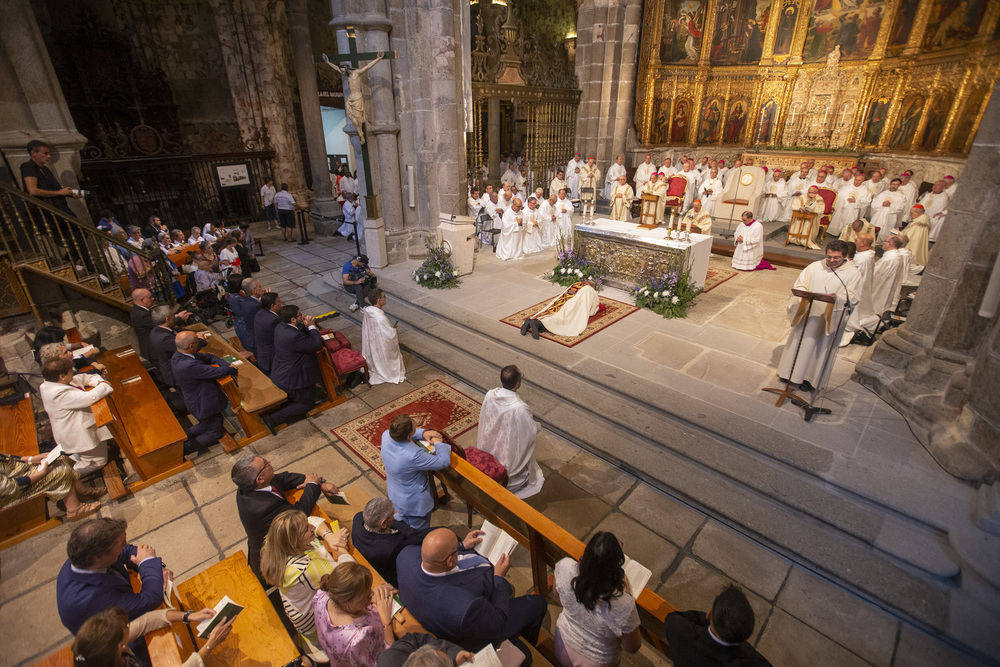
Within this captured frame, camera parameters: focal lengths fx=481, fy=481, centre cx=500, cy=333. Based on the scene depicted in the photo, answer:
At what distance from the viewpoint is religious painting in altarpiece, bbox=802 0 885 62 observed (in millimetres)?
13367

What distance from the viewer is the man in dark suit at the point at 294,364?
205 inches

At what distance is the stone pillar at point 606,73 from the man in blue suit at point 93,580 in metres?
16.5

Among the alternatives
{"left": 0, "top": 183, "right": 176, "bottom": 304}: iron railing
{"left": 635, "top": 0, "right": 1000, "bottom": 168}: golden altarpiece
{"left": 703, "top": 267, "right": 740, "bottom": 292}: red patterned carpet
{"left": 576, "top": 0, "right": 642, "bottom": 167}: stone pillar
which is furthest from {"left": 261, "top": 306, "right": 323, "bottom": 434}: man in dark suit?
{"left": 635, "top": 0, "right": 1000, "bottom": 168}: golden altarpiece

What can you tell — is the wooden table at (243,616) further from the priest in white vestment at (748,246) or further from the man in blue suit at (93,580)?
the priest in white vestment at (748,246)

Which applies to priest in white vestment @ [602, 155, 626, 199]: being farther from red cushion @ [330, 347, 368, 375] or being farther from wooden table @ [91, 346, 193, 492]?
wooden table @ [91, 346, 193, 492]

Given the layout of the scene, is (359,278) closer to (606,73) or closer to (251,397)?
(251,397)

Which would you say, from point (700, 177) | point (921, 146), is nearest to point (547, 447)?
point (700, 177)

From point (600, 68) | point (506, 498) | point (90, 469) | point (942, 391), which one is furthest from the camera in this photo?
point (600, 68)

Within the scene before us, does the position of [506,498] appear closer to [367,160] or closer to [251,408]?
[251,408]

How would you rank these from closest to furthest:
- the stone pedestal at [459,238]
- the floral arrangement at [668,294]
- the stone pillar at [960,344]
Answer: the stone pillar at [960,344] → the floral arrangement at [668,294] → the stone pedestal at [459,238]

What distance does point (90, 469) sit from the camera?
4.61 m

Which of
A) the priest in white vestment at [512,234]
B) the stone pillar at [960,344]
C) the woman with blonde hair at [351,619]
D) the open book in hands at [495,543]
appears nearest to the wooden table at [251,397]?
the open book in hands at [495,543]

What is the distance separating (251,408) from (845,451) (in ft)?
19.6

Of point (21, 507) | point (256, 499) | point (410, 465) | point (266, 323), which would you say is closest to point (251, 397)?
point (266, 323)
